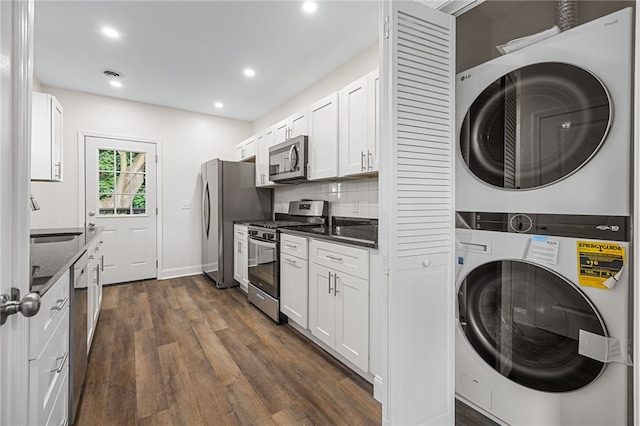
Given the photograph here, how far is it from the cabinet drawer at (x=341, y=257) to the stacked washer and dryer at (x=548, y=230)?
57 centimetres

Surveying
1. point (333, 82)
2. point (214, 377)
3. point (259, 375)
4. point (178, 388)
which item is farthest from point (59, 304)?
point (333, 82)

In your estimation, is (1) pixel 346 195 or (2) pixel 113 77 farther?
(2) pixel 113 77

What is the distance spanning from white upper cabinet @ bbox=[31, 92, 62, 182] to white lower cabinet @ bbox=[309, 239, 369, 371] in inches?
91.0

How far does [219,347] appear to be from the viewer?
2.40 metres

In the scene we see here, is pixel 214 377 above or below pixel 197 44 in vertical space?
below

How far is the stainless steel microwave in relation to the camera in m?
2.97

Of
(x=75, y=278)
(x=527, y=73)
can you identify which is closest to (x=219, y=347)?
(x=75, y=278)

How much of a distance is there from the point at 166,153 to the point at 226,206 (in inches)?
57.7

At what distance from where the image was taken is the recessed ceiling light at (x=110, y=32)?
2.52 m

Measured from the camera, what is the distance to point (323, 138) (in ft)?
9.04

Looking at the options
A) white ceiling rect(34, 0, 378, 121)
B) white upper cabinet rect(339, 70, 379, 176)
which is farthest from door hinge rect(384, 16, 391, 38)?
white ceiling rect(34, 0, 378, 121)

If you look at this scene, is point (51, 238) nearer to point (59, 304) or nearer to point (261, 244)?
point (59, 304)

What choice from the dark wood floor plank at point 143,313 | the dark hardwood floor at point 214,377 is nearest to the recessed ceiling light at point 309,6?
the dark hardwood floor at point 214,377

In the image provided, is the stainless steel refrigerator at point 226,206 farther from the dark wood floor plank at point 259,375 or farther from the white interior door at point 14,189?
the white interior door at point 14,189
